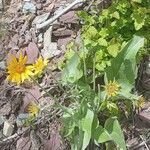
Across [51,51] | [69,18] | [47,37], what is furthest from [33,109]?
[69,18]

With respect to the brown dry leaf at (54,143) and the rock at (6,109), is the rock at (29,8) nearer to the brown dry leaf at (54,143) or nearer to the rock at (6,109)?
the rock at (6,109)

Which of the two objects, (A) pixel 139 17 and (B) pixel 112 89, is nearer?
(B) pixel 112 89

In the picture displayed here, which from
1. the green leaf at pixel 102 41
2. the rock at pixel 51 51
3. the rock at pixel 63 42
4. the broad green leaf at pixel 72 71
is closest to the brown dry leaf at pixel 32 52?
the rock at pixel 51 51

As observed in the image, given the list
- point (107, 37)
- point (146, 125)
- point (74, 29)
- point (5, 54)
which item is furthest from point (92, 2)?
point (146, 125)

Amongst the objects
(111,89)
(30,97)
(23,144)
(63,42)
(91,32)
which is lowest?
(23,144)

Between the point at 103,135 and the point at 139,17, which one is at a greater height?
the point at 139,17

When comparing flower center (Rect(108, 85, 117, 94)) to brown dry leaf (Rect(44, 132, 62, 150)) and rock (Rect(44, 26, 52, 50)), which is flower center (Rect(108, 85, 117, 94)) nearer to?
brown dry leaf (Rect(44, 132, 62, 150))

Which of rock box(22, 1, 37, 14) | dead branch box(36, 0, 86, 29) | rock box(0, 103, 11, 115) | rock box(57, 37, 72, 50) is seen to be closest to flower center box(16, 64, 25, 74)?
rock box(0, 103, 11, 115)

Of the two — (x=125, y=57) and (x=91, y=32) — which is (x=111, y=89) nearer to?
(x=125, y=57)
